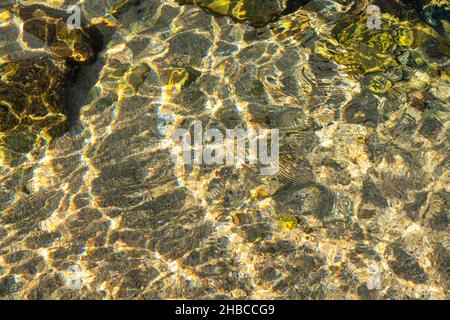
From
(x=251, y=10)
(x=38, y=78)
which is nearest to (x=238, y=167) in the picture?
(x=251, y=10)

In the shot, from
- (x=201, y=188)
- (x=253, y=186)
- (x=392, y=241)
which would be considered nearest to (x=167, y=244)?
(x=201, y=188)

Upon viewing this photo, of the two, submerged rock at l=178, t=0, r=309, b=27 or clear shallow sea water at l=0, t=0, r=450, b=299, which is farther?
submerged rock at l=178, t=0, r=309, b=27

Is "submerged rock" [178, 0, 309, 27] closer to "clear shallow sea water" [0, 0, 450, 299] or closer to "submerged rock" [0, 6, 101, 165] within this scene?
"clear shallow sea water" [0, 0, 450, 299]

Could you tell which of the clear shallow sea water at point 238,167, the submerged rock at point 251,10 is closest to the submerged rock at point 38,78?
the clear shallow sea water at point 238,167

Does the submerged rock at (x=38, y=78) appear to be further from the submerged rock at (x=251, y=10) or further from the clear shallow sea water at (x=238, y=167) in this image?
the submerged rock at (x=251, y=10)

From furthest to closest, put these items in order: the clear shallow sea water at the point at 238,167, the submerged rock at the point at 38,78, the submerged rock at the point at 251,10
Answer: the submerged rock at the point at 251,10
the submerged rock at the point at 38,78
the clear shallow sea water at the point at 238,167

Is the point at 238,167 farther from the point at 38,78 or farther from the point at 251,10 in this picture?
the point at 38,78

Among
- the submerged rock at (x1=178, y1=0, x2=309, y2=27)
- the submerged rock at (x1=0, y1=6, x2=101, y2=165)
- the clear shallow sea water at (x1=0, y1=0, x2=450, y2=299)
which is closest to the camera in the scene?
the clear shallow sea water at (x1=0, y1=0, x2=450, y2=299)

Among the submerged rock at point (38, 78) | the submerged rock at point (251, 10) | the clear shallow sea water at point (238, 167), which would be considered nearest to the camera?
the clear shallow sea water at point (238, 167)

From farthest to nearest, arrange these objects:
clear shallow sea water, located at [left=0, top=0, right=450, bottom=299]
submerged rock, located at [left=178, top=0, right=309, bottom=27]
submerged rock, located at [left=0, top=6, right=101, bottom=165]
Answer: submerged rock, located at [left=178, top=0, right=309, bottom=27] < submerged rock, located at [left=0, top=6, right=101, bottom=165] < clear shallow sea water, located at [left=0, top=0, right=450, bottom=299]

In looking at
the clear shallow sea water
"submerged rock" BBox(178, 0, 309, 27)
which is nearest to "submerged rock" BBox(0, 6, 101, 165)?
the clear shallow sea water

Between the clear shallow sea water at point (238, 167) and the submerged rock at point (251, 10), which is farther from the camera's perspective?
the submerged rock at point (251, 10)

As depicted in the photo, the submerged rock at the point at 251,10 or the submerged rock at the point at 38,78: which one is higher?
the submerged rock at the point at 251,10
